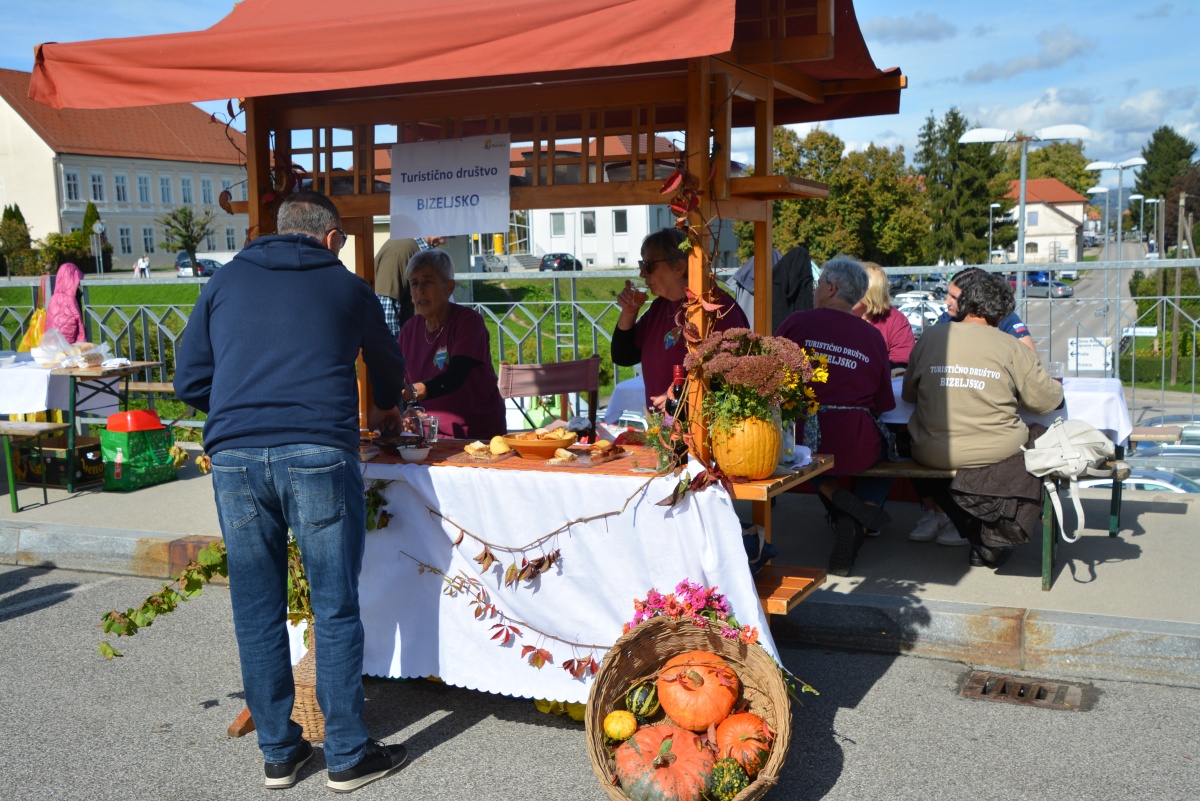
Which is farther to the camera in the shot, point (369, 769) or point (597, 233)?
point (597, 233)

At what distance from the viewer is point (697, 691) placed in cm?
338

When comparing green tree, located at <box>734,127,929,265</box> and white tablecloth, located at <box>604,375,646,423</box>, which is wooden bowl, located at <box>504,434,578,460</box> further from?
green tree, located at <box>734,127,929,265</box>

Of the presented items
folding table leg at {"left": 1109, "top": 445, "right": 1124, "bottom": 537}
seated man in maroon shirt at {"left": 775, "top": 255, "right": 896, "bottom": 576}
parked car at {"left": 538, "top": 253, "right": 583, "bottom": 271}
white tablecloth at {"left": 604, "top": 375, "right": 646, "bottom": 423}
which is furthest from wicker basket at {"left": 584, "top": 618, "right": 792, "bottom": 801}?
parked car at {"left": 538, "top": 253, "right": 583, "bottom": 271}

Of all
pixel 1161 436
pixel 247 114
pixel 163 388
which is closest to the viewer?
pixel 247 114

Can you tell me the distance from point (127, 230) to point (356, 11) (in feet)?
240

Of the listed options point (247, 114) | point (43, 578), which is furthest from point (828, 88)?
point (43, 578)

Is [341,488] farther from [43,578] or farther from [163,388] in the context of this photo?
[163,388]

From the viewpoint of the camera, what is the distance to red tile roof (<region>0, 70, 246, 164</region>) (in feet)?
206

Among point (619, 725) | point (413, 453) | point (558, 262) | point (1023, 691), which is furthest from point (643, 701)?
point (558, 262)

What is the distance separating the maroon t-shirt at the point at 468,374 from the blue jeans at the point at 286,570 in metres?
1.91

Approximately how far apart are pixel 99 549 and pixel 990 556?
16.4 ft

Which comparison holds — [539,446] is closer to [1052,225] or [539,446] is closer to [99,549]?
[99,549]

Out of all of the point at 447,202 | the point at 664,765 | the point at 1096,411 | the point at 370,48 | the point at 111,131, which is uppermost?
the point at 111,131

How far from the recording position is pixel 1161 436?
22.1ft
